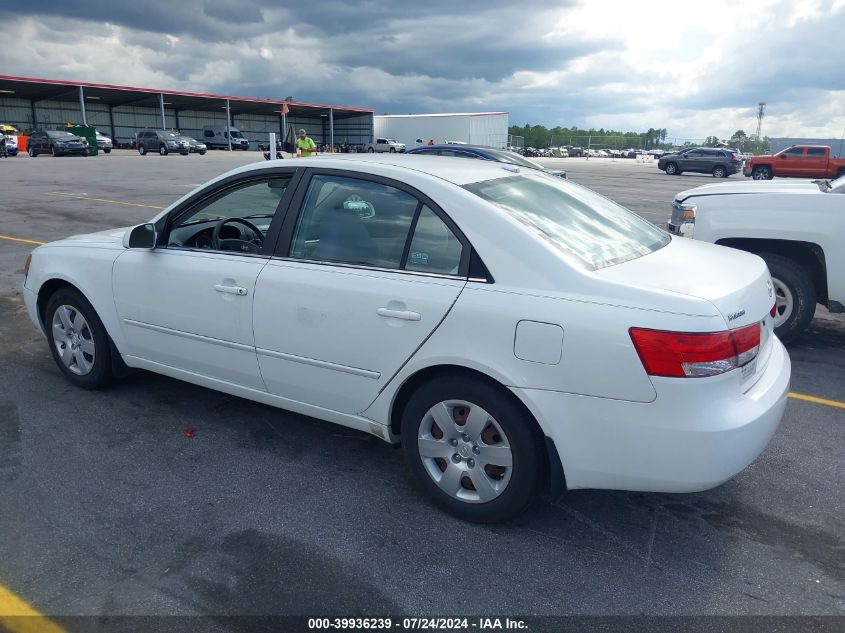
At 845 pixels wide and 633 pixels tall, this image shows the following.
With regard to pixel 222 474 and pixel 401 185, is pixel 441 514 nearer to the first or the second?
pixel 222 474

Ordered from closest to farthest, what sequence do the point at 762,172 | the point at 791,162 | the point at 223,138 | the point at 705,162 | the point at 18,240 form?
the point at 18,240, the point at 791,162, the point at 762,172, the point at 705,162, the point at 223,138

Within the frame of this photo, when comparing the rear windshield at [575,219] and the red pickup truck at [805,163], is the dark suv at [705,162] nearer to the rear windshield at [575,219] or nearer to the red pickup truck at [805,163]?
the red pickup truck at [805,163]

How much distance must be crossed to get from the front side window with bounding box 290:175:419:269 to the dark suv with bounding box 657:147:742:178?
39.0 m

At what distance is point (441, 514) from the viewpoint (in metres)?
3.19

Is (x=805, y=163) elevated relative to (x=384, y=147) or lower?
lower

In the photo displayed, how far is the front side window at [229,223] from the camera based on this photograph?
374cm

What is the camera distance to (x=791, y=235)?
5.42 metres

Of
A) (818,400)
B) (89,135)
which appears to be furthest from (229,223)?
(89,135)

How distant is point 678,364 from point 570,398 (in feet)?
1.43

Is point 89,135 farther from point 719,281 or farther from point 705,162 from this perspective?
point 719,281

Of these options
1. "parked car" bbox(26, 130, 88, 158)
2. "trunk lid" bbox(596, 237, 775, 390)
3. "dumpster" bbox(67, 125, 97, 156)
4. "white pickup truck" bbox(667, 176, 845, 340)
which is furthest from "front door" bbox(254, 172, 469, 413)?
"dumpster" bbox(67, 125, 97, 156)

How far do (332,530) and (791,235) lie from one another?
4.48 metres

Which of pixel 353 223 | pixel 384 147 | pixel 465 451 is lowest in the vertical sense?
pixel 465 451

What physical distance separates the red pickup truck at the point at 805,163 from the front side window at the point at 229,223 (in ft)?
113
